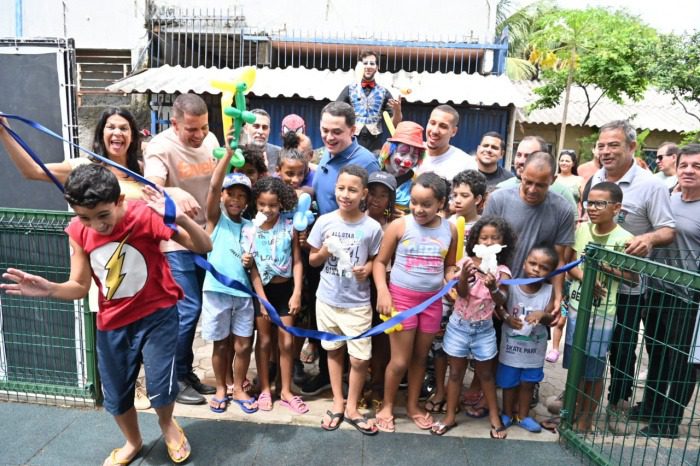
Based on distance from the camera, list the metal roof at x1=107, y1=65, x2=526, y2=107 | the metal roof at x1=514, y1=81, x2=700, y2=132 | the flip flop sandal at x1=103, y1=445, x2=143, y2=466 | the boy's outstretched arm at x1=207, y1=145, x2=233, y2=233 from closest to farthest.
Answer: the flip flop sandal at x1=103, y1=445, x2=143, y2=466 < the boy's outstretched arm at x1=207, y1=145, x2=233, y2=233 < the metal roof at x1=107, y1=65, x2=526, y2=107 < the metal roof at x1=514, y1=81, x2=700, y2=132

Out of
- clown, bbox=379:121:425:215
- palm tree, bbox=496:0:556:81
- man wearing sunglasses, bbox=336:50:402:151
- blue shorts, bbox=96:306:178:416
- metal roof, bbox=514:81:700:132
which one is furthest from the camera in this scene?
palm tree, bbox=496:0:556:81

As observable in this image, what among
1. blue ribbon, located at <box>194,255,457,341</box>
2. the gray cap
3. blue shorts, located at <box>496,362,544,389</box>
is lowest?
blue shorts, located at <box>496,362,544,389</box>

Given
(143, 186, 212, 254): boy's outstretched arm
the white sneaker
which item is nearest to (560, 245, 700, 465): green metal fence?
(143, 186, 212, 254): boy's outstretched arm

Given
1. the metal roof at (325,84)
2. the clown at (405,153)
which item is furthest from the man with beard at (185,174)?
the metal roof at (325,84)

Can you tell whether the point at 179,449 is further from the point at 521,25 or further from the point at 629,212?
the point at 521,25

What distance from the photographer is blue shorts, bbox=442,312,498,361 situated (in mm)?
3221

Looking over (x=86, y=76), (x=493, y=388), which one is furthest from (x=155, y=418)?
(x=86, y=76)

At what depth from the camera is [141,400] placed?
3.44 metres

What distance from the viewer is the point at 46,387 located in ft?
11.0

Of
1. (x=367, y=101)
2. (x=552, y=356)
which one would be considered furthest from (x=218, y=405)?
(x=367, y=101)

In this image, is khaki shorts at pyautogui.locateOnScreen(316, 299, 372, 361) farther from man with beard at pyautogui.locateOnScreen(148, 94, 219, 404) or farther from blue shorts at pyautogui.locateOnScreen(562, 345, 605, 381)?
blue shorts at pyautogui.locateOnScreen(562, 345, 605, 381)

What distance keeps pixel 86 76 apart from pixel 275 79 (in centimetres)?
417

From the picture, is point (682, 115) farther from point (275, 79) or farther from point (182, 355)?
point (182, 355)

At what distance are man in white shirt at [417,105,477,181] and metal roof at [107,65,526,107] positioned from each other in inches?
166
